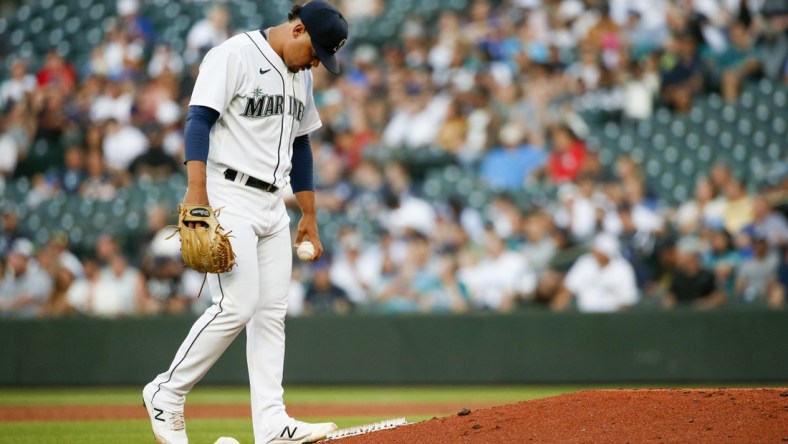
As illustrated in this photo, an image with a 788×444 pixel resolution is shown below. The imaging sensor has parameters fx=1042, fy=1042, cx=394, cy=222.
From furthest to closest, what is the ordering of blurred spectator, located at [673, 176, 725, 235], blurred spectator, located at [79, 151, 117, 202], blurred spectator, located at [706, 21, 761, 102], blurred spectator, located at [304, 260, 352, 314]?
blurred spectator, located at [79, 151, 117, 202], blurred spectator, located at [706, 21, 761, 102], blurred spectator, located at [304, 260, 352, 314], blurred spectator, located at [673, 176, 725, 235]

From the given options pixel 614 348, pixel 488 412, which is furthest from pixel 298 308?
pixel 488 412

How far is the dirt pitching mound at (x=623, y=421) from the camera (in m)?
3.99

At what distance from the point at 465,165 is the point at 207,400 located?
425 centimetres

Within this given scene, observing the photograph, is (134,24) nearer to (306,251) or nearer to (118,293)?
(118,293)

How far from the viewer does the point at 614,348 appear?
972 centimetres

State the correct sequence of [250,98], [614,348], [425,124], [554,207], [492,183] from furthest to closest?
[425,124]
[492,183]
[554,207]
[614,348]
[250,98]

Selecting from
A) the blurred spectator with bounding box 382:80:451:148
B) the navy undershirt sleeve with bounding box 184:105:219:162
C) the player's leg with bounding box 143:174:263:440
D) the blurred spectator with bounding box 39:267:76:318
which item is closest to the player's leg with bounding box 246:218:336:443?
the player's leg with bounding box 143:174:263:440

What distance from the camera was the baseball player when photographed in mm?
4348

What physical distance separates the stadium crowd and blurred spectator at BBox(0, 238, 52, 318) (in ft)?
0.06

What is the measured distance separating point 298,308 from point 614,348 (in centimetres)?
317

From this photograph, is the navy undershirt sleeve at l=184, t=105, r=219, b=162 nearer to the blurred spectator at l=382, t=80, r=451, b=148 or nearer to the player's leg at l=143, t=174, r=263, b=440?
the player's leg at l=143, t=174, r=263, b=440

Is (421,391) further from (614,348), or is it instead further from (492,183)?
(492,183)

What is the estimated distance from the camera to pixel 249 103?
443 cm

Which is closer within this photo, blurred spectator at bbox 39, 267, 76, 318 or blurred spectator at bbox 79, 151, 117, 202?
blurred spectator at bbox 39, 267, 76, 318
